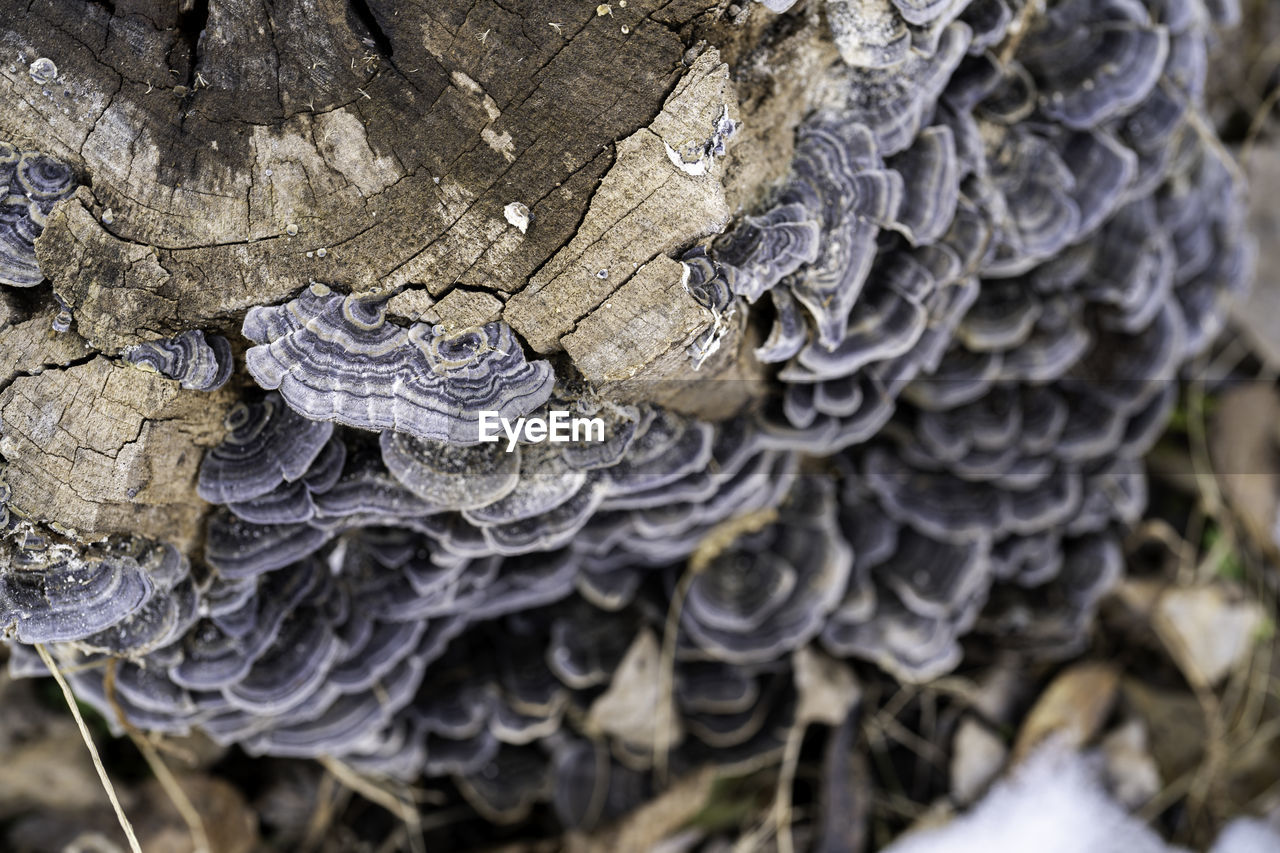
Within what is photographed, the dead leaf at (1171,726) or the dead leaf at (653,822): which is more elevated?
the dead leaf at (653,822)

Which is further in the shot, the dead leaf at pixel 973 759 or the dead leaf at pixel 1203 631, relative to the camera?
the dead leaf at pixel 1203 631

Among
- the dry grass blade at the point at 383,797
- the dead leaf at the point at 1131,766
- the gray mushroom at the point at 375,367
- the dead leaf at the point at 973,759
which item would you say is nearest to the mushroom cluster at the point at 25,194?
the gray mushroom at the point at 375,367

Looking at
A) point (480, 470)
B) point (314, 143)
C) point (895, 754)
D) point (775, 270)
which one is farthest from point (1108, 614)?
point (314, 143)

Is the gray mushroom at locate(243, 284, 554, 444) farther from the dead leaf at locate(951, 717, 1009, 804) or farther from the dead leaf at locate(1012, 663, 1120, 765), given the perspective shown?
the dead leaf at locate(1012, 663, 1120, 765)

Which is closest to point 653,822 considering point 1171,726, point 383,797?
point 383,797

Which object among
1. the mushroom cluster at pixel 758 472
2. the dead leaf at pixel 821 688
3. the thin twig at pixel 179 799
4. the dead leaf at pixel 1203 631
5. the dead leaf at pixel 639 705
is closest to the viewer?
the mushroom cluster at pixel 758 472

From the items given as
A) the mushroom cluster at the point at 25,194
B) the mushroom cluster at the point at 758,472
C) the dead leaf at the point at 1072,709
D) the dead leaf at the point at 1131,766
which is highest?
the mushroom cluster at the point at 25,194

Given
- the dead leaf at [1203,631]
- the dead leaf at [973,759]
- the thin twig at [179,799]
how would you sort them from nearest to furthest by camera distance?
the thin twig at [179,799] → the dead leaf at [973,759] → the dead leaf at [1203,631]

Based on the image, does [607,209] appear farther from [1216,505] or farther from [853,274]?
[1216,505]

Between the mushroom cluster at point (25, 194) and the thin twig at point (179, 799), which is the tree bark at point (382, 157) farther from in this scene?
the thin twig at point (179, 799)
